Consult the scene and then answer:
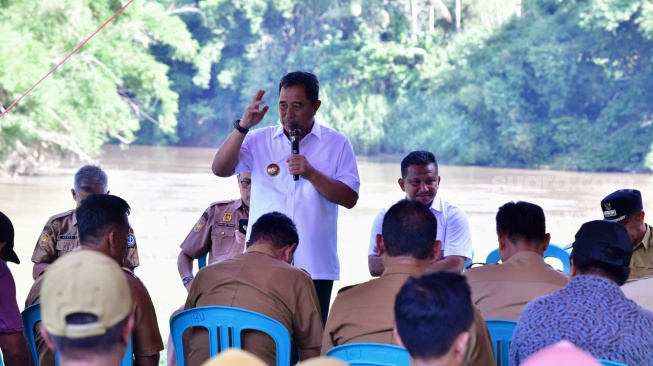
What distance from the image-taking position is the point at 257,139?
13.8 feet

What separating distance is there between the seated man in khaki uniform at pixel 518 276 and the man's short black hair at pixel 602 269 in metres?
0.51

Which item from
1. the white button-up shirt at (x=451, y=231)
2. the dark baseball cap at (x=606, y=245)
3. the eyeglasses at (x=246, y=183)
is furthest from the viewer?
the eyeglasses at (x=246, y=183)

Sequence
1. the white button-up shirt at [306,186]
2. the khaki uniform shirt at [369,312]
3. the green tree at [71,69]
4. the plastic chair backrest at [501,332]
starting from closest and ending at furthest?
the khaki uniform shirt at [369,312] < the plastic chair backrest at [501,332] < the white button-up shirt at [306,186] < the green tree at [71,69]

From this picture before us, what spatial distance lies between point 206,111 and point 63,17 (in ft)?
76.5

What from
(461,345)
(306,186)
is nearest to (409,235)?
(461,345)

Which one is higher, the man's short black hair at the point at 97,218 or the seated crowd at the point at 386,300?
the man's short black hair at the point at 97,218

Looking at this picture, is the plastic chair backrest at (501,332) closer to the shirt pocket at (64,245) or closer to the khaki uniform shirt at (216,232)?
the khaki uniform shirt at (216,232)

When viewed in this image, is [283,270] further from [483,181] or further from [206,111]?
[206,111]

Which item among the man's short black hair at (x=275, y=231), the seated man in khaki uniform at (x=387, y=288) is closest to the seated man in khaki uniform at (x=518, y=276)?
the seated man in khaki uniform at (x=387, y=288)

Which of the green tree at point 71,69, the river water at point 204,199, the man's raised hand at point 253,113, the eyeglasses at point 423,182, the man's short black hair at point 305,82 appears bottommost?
the river water at point 204,199

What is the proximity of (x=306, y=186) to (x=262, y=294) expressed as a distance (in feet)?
3.33

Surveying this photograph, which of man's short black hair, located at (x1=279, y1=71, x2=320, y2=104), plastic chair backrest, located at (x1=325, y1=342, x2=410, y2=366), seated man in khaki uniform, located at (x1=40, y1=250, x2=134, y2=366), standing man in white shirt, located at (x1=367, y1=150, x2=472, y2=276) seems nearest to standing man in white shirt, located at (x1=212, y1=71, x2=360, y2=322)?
man's short black hair, located at (x1=279, y1=71, x2=320, y2=104)

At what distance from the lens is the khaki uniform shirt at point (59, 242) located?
457cm

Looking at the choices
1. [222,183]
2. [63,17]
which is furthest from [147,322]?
[222,183]
